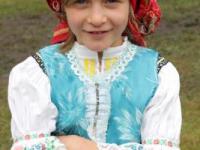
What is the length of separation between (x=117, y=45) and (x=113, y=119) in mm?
337

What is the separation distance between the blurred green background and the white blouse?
10.0 feet

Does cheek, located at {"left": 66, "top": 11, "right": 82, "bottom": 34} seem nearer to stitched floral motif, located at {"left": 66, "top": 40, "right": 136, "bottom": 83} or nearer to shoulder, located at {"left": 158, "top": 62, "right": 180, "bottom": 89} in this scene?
stitched floral motif, located at {"left": 66, "top": 40, "right": 136, "bottom": 83}

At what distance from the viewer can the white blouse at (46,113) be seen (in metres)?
3.59

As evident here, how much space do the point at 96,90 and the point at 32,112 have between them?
0.32 meters

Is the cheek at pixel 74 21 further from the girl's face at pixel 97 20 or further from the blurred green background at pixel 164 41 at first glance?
the blurred green background at pixel 164 41

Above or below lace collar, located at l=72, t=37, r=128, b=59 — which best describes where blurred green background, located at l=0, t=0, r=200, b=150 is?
below

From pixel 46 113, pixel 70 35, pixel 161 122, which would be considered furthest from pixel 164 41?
pixel 46 113

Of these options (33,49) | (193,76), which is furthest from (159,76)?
(33,49)

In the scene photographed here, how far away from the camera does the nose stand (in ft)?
11.5

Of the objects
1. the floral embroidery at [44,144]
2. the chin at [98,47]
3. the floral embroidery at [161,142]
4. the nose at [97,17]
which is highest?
the nose at [97,17]

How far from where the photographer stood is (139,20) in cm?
382

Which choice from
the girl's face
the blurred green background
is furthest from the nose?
the blurred green background

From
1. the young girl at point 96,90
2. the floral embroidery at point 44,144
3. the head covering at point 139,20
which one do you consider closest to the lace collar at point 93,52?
the young girl at point 96,90

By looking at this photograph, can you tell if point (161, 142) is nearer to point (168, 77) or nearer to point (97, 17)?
point (168, 77)
